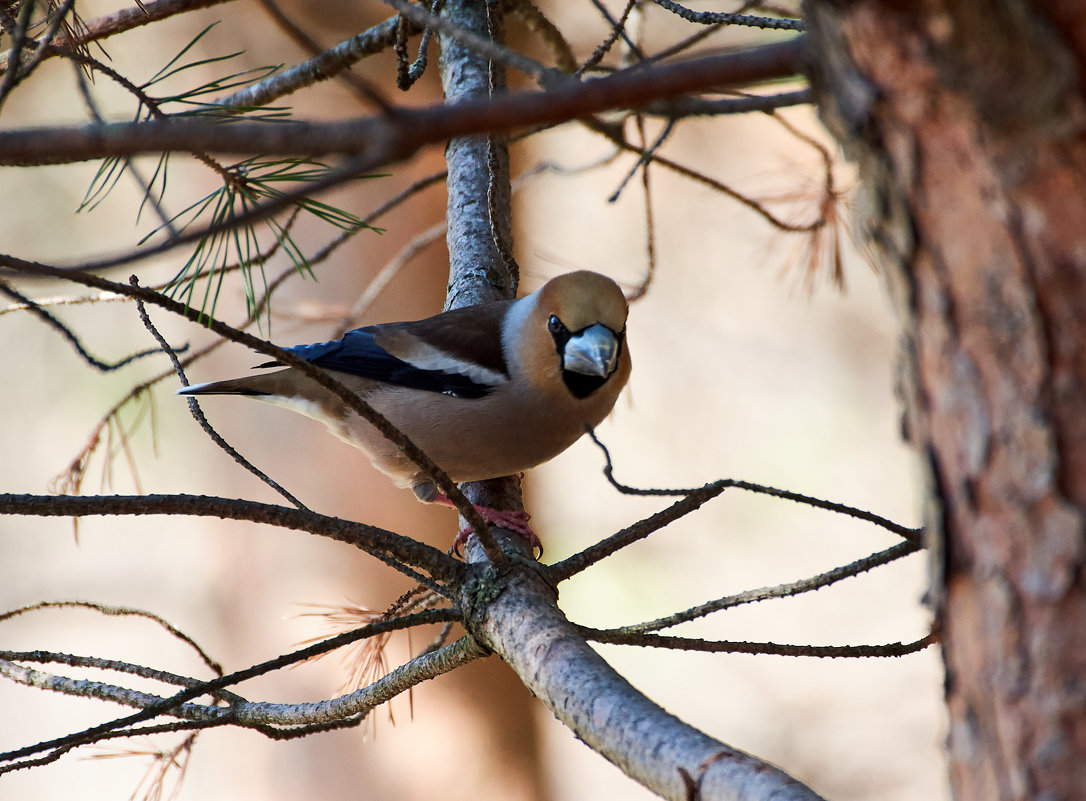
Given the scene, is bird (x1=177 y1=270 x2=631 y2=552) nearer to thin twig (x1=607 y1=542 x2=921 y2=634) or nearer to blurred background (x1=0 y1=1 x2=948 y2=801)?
thin twig (x1=607 y1=542 x2=921 y2=634)

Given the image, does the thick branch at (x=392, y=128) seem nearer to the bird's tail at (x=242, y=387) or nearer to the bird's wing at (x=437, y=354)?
the bird's wing at (x=437, y=354)

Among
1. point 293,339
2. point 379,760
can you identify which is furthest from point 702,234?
point 379,760

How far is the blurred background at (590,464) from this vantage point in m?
4.68

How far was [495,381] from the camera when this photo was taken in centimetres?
268

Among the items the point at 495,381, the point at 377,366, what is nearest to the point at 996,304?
the point at 495,381

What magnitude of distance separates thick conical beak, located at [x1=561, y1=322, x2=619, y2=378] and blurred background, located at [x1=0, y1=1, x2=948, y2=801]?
85.8 inches

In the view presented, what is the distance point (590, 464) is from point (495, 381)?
3.70m

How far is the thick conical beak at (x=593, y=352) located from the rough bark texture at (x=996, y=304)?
1617mm

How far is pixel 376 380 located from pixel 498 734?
2.45 m

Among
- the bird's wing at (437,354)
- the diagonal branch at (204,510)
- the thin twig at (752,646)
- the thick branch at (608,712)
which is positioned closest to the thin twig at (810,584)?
the thin twig at (752,646)

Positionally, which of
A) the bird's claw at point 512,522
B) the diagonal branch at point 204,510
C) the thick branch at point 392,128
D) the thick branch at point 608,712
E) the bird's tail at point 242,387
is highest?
the bird's tail at point 242,387

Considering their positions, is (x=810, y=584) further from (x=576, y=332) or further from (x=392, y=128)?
(x=576, y=332)

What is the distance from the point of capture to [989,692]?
0.85 m

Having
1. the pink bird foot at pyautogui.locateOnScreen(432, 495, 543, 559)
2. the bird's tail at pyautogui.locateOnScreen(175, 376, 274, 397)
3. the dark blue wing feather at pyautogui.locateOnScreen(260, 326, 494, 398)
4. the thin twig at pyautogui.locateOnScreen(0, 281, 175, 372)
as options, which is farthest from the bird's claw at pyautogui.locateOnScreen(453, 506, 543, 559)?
the thin twig at pyautogui.locateOnScreen(0, 281, 175, 372)
